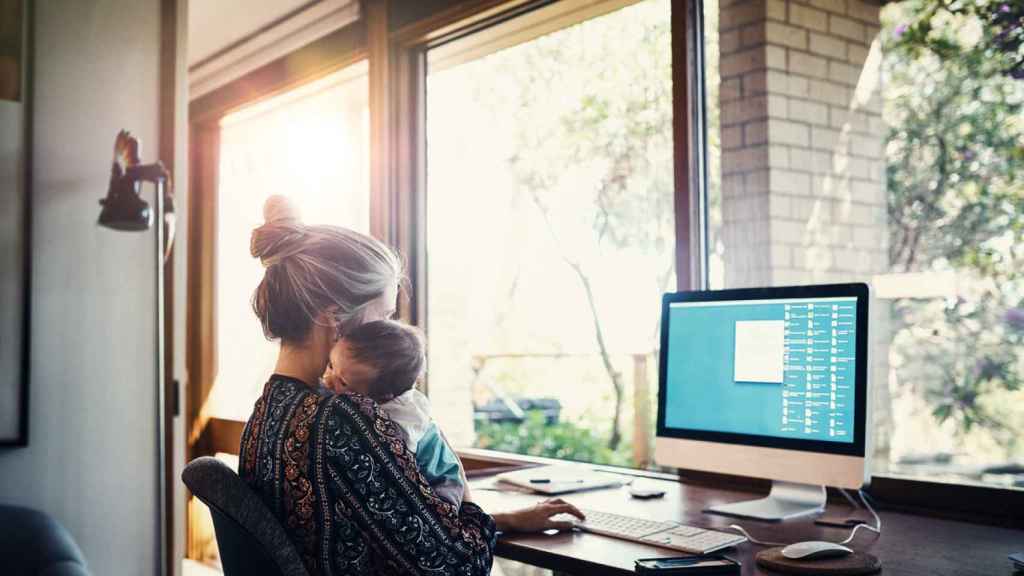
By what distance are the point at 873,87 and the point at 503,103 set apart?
1.76m

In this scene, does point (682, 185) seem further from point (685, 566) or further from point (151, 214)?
point (151, 214)

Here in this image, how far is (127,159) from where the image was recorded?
8.74 feet

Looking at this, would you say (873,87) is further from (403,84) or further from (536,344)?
(536,344)

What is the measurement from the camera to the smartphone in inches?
55.8

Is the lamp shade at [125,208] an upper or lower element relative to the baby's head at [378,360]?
upper

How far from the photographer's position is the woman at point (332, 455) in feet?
4.64

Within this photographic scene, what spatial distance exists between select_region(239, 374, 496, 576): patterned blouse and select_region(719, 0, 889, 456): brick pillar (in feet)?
4.38

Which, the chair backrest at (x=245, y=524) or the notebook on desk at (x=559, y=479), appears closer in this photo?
the chair backrest at (x=245, y=524)

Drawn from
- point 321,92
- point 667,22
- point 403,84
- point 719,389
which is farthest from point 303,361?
point 321,92

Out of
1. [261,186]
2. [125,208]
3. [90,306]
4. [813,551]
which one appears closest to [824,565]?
[813,551]

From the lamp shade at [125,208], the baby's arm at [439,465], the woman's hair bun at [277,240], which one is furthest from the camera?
the lamp shade at [125,208]

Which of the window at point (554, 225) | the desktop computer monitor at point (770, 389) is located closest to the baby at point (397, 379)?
the desktop computer monitor at point (770, 389)

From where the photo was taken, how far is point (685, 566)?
1431mm

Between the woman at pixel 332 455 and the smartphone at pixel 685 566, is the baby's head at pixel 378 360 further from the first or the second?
the smartphone at pixel 685 566
